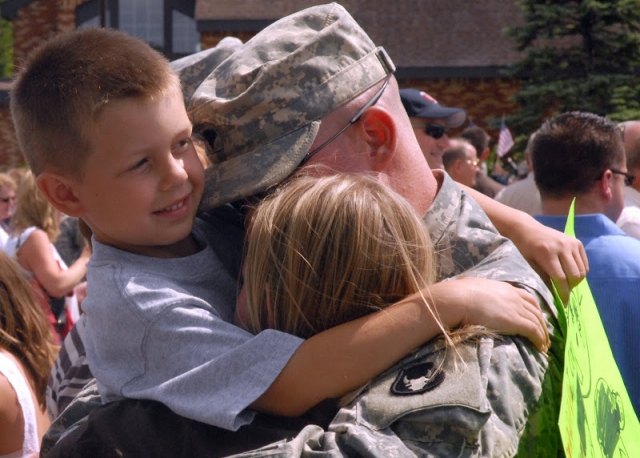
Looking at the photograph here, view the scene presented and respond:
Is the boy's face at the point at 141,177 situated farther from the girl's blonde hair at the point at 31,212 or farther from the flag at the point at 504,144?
the flag at the point at 504,144

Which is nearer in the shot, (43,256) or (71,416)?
(71,416)

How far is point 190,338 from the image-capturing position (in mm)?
1604

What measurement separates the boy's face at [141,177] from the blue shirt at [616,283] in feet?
6.03

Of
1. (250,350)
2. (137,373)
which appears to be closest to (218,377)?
(250,350)

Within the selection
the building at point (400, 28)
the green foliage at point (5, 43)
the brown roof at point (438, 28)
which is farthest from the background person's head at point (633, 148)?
the green foliage at point (5, 43)

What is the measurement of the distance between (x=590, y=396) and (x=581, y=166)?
250 cm

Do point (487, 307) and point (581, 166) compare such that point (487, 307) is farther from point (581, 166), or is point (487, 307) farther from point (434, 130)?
point (434, 130)

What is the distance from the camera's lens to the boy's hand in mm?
1565

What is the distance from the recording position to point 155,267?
69.5 inches

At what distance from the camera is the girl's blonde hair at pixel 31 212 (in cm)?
662

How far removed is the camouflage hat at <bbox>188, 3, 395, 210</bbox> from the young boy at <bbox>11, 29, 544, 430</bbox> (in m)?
0.08

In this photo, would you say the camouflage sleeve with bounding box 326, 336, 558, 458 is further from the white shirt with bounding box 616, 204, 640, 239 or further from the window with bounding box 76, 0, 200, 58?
the window with bounding box 76, 0, 200, 58

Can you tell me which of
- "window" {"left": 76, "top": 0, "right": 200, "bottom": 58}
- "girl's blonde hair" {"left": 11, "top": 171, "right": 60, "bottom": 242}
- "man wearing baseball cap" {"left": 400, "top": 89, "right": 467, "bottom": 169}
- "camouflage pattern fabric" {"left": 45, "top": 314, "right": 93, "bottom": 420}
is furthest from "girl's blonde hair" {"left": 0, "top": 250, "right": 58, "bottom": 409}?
"window" {"left": 76, "top": 0, "right": 200, "bottom": 58}

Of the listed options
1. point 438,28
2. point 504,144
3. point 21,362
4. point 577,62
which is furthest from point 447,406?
point 438,28
